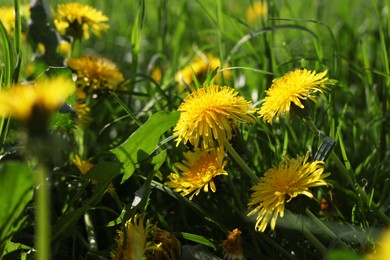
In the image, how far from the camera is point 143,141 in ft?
3.65

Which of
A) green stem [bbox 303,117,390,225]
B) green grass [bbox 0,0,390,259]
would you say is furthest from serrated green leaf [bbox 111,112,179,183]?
green stem [bbox 303,117,390,225]

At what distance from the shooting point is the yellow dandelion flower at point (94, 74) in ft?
4.78

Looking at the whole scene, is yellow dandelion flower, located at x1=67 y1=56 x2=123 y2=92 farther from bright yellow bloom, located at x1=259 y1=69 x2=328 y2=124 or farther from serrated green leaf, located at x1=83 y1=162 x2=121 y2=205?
bright yellow bloom, located at x1=259 y1=69 x2=328 y2=124

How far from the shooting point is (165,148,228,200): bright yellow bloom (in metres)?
1.07

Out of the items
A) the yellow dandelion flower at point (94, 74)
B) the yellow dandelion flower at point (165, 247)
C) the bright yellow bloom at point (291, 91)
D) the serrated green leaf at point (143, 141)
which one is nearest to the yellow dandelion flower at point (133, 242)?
the yellow dandelion flower at point (165, 247)

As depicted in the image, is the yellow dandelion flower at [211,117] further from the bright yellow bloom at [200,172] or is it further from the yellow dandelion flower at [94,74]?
the yellow dandelion flower at [94,74]

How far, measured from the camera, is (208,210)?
49.5 inches

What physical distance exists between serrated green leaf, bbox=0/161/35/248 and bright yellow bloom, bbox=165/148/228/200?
0.27 metres

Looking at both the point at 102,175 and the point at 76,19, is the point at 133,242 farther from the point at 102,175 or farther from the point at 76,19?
the point at 76,19

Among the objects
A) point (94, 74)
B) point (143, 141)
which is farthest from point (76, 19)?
point (143, 141)

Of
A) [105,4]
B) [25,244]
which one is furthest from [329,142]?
[105,4]

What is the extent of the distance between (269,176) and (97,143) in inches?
25.7

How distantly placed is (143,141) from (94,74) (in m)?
0.41

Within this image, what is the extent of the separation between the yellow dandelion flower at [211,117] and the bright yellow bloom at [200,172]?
0.05 metres
